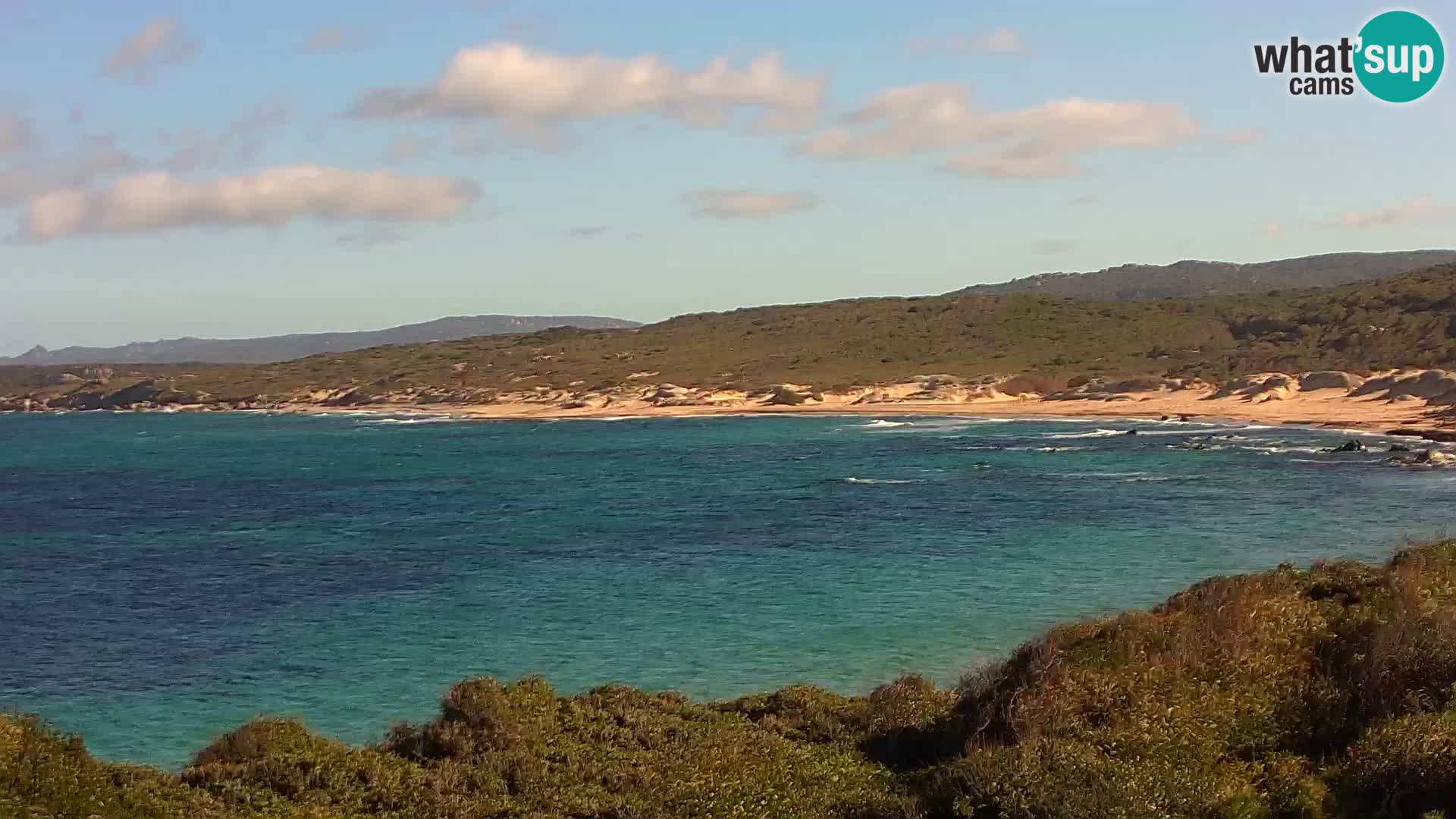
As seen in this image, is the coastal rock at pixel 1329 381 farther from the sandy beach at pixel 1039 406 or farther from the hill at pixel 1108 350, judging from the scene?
the hill at pixel 1108 350

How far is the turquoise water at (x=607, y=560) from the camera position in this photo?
97.1ft

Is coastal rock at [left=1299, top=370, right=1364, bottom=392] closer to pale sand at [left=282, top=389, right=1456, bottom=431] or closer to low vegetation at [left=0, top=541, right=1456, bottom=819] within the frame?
pale sand at [left=282, top=389, right=1456, bottom=431]

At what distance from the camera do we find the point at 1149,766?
48.2 ft

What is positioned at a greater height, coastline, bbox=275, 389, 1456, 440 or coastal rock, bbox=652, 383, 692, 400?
coastal rock, bbox=652, 383, 692, 400

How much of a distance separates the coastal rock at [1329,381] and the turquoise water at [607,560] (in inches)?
838

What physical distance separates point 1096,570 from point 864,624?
436 inches

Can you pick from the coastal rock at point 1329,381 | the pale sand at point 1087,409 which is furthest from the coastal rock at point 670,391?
the coastal rock at point 1329,381

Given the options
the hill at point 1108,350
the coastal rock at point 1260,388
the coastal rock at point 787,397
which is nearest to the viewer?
the coastal rock at point 1260,388

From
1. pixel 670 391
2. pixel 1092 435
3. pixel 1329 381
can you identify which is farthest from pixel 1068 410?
pixel 670 391

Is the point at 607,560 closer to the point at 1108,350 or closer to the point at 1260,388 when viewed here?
the point at 1260,388

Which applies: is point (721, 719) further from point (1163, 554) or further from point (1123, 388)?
point (1123, 388)

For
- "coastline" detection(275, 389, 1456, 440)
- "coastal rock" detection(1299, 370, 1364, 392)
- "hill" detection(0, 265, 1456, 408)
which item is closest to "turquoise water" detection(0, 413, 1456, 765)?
"coastline" detection(275, 389, 1456, 440)

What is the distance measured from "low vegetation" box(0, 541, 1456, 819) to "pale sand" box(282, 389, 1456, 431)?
77.0 m

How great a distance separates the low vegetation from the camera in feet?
45.8
